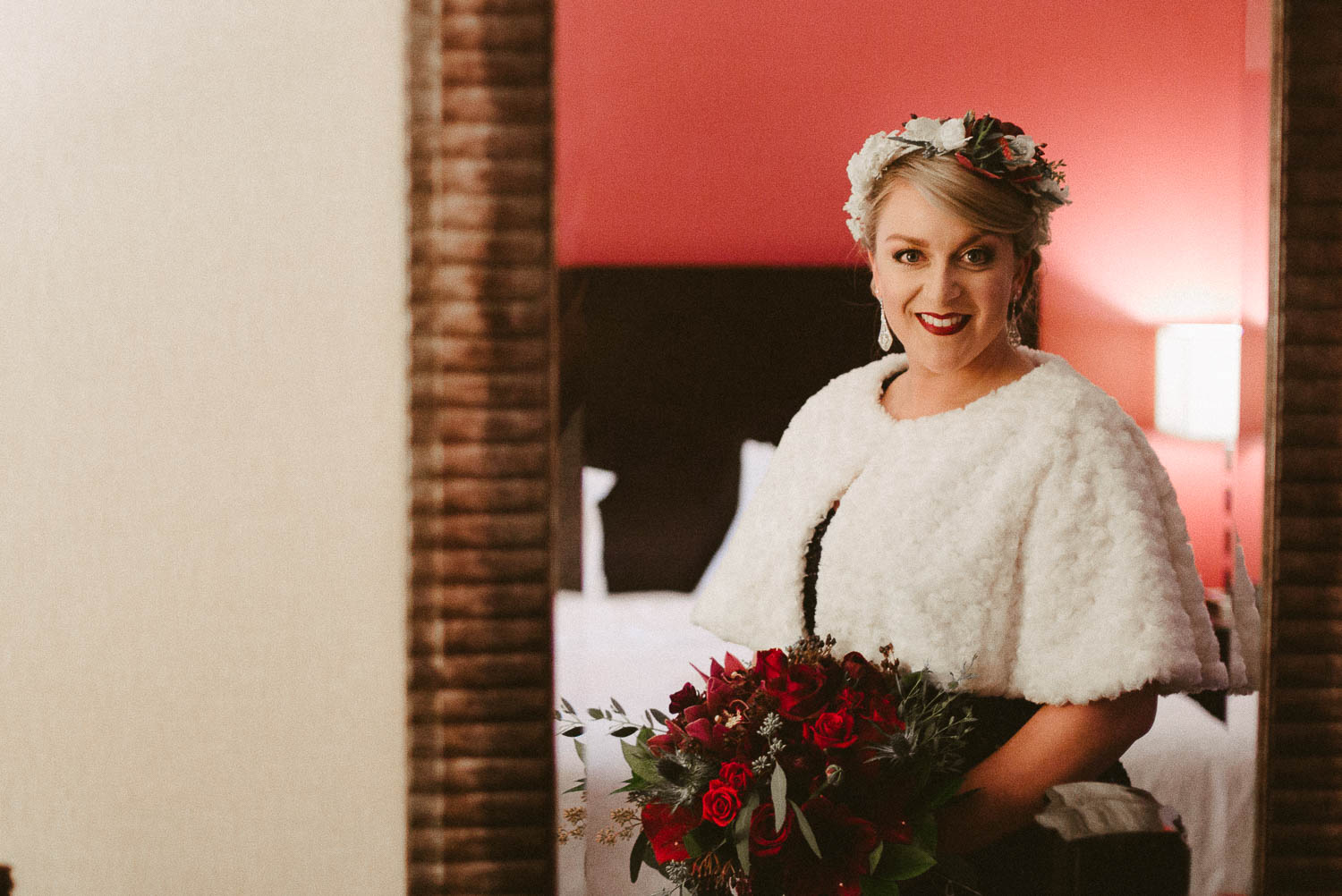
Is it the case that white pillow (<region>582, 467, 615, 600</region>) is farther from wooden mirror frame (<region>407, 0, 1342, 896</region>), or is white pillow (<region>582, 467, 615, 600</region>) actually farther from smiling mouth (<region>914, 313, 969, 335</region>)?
smiling mouth (<region>914, 313, 969, 335</region>)

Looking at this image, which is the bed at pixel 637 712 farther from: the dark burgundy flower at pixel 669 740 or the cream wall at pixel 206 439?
the cream wall at pixel 206 439

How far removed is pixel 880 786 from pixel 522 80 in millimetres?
1066

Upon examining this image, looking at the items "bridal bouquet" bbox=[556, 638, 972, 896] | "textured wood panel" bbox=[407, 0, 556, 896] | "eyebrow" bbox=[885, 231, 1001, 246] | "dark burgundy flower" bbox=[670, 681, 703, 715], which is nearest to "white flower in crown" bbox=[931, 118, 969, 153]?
"eyebrow" bbox=[885, 231, 1001, 246]

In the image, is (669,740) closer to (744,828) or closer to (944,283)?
(744,828)

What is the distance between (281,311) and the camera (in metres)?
1.41

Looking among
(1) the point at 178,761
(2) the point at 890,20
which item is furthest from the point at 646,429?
(1) the point at 178,761

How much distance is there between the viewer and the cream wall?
140cm

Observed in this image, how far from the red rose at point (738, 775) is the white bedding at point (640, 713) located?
0.26m

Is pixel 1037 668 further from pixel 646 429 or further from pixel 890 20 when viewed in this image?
pixel 890 20

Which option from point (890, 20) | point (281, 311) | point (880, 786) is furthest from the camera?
point (281, 311)

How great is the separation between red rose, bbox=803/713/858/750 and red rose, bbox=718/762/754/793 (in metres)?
0.08

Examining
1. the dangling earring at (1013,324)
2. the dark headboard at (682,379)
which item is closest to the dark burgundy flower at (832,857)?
the dark headboard at (682,379)

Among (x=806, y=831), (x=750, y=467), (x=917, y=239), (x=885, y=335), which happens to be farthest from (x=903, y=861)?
(x=917, y=239)

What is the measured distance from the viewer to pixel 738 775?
1.07 metres
